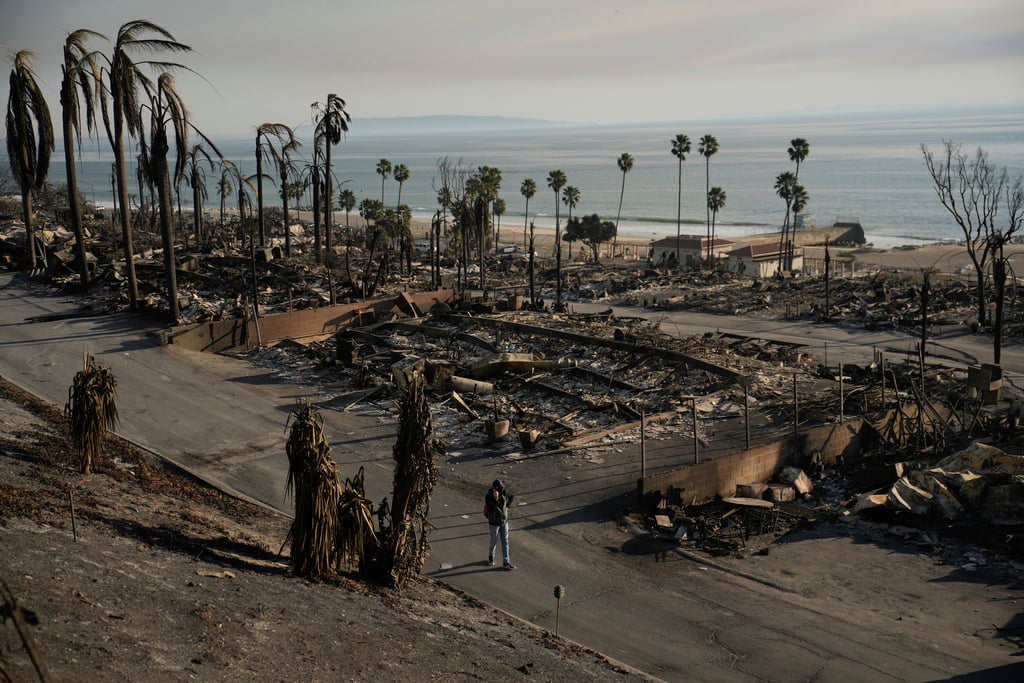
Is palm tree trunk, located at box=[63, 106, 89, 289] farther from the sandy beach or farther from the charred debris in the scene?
the sandy beach

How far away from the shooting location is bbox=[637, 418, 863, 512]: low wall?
18188 millimetres

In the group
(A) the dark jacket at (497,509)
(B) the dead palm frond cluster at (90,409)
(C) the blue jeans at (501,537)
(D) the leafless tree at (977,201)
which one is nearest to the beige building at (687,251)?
(D) the leafless tree at (977,201)

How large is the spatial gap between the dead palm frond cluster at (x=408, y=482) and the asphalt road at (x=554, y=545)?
6.85 ft

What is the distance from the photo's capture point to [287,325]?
3544 centimetres

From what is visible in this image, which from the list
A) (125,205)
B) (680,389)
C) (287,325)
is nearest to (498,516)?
(680,389)

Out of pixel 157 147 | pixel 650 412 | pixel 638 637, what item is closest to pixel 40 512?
pixel 638 637

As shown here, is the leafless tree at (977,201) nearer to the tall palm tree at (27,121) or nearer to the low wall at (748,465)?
the low wall at (748,465)

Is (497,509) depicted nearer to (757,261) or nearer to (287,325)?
(287,325)

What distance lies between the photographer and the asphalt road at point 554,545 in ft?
42.0

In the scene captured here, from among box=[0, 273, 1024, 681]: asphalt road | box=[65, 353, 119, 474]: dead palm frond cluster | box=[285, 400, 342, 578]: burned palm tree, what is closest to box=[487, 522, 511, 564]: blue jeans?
box=[0, 273, 1024, 681]: asphalt road

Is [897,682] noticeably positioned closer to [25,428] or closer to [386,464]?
[386,464]

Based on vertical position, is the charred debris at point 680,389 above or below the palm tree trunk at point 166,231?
below

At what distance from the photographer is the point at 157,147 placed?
34281mm

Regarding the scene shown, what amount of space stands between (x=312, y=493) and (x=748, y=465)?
433 inches
